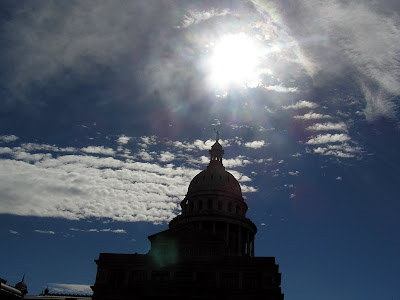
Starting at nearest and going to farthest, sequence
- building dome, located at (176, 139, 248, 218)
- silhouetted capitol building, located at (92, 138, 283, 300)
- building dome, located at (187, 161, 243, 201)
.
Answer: silhouetted capitol building, located at (92, 138, 283, 300) < building dome, located at (176, 139, 248, 218) < building dome, located at (187, 161, 243, 201)

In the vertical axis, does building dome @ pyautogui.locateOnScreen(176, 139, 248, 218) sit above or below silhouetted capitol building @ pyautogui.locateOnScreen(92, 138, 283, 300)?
above

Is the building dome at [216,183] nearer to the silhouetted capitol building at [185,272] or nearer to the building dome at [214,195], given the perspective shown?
the building dome at [214,195]

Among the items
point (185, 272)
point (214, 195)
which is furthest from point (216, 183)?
point (185, 272)

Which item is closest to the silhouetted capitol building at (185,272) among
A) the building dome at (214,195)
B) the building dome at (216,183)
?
the building dome at (214,195)

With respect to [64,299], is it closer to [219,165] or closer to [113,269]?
[113,269]

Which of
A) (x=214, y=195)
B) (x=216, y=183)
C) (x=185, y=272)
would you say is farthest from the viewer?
(x=216, y=183)

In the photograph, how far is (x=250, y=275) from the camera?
59.7 m

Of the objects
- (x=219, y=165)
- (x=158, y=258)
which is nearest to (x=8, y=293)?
(x=158, y=258)

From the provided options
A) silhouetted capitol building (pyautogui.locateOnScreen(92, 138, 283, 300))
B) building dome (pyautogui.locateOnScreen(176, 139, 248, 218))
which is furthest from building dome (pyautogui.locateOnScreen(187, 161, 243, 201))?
silhouetted capitol building (pyautogui.locateOnScreen(92, 138, 283, 300))

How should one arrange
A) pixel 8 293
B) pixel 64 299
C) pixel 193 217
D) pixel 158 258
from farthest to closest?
1. pixel 193 217
2. pixel 64 299
3. pixel 158 258
4. pixel 8 293

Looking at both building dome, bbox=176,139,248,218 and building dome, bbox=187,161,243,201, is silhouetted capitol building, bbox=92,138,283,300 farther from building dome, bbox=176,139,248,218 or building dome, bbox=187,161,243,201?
building dome, bbox=187,161,243,201

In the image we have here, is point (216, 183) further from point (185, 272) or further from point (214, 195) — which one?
point (185, 272)

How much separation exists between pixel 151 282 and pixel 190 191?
1586 inches

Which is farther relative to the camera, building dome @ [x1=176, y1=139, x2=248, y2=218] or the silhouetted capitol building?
building dome @ [x1=176, y1=139, x2=248, y2=218]
